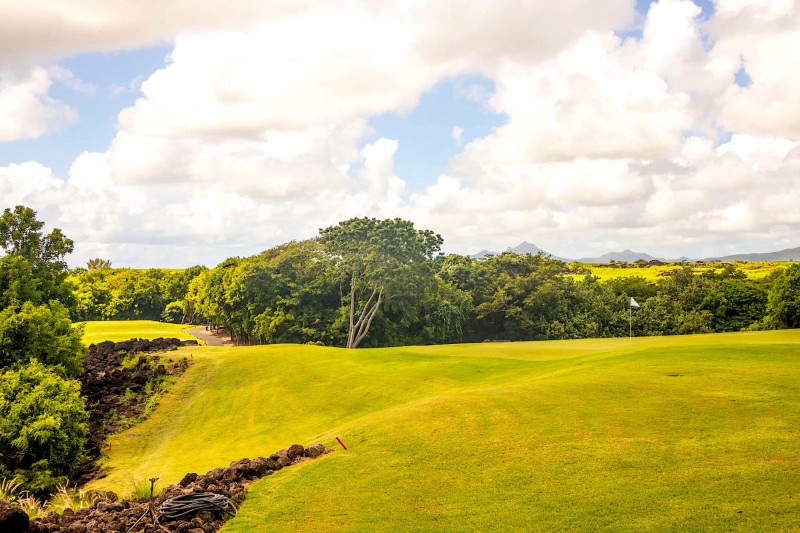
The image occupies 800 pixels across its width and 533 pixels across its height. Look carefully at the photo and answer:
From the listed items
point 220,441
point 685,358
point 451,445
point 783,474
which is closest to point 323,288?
point 220,441

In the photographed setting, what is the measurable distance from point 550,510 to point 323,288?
59232mm

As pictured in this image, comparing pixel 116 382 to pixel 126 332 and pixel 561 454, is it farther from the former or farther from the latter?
pixel 126 332

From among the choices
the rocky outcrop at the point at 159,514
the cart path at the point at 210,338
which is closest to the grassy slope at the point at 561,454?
the rocky outcrop at the point at 159,514

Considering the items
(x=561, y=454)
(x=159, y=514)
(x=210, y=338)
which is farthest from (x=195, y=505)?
(x=210, y=338)

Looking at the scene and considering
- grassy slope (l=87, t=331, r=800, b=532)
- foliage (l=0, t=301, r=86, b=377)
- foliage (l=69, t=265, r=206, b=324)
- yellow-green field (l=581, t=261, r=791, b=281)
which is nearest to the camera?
grassy slope (l=87, t=331, r=800, b=532)

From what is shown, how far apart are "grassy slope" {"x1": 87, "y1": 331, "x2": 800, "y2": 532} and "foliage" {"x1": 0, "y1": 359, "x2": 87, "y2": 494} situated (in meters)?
2.14

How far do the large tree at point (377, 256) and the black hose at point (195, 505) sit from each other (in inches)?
1975

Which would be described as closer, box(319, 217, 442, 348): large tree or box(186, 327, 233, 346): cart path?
box(319, 217, 442, 348): large tree

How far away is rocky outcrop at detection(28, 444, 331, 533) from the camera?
10.1m

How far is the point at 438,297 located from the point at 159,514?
199ft

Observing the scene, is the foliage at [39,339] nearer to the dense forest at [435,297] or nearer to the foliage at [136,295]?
the dense forest at [435,297]

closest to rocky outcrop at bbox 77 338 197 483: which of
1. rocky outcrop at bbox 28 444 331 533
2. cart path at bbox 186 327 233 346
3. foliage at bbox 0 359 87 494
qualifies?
foliage at bbox 0 359 87 494

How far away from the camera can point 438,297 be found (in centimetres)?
7056

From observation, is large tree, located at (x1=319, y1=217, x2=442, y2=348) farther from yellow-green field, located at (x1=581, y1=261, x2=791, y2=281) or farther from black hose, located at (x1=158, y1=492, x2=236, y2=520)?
black hose, located at (x1=158, y1=492, x2=236, y2=520)
